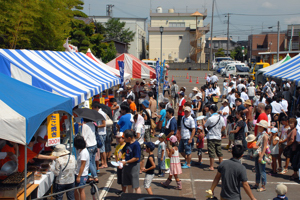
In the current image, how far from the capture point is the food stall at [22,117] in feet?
14.3

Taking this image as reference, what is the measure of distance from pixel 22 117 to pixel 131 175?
2.50 m

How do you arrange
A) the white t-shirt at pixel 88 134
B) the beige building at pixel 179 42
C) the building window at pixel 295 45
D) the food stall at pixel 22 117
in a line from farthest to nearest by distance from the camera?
the building window at pixel 295 45 < the beige building at pixel 179 42 < the white t-shirt at pixel 88 134 < the food stall at pixel 22 117

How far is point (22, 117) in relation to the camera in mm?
4422

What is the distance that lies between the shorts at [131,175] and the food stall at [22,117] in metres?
1.55

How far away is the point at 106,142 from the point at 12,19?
8388 millimetres

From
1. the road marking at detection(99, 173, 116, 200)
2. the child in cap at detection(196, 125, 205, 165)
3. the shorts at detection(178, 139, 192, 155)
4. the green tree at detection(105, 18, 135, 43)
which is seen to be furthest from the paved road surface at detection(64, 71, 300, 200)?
the green tree at detection(105, 18, 135, 43)

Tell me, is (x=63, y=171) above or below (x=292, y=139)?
below

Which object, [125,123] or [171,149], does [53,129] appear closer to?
[125,123]

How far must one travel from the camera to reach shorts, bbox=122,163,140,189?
5984 millimetres

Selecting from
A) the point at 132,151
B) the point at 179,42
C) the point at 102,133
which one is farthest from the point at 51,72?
the point at 179,42

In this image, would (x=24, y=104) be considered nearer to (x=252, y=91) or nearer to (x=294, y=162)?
(x=294, y=162)

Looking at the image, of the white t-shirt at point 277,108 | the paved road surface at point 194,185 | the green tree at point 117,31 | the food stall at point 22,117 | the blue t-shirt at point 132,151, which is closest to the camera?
the food stall at point 22,117

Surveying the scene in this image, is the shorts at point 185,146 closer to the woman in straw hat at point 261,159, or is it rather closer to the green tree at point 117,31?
the woman in straw hat at point 261,159

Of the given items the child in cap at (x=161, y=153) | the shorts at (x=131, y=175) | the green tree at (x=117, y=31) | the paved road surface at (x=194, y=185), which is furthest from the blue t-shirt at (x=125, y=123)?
the green tree at (x=117, y=31)
